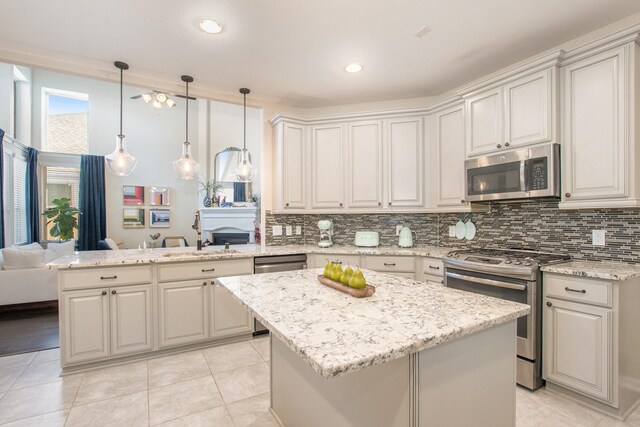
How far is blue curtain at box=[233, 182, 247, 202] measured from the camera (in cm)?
632

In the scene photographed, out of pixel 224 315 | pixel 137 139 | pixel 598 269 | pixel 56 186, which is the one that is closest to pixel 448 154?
pixel 598 269

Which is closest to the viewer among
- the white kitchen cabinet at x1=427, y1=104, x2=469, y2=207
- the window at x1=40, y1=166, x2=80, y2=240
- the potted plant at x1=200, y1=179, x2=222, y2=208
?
the white kitchen cabinet at x1=427, y1=104, x2=469, y2=207

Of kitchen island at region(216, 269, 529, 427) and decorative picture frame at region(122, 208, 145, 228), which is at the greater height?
decorative picture frame at region(122, 208, 145, 228)

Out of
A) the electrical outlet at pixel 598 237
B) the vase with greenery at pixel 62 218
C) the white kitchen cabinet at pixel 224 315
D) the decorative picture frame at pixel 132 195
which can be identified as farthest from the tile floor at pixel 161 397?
the decorative picture frame at pixel 132 195

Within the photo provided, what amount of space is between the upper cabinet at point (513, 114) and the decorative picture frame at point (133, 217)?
6.83 metres

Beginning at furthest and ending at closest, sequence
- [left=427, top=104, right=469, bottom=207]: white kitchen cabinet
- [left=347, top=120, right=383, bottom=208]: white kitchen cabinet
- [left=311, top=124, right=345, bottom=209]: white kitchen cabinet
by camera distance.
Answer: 1. [left=311, top=124, right=345, bottom=209]: white kitchen cabinet
2. [left=347, top=120, right=383, bottom=208]: white kitchen cabinet
3. [left=427, top=104, right=469, bottom=207]: white kitchen cabinet

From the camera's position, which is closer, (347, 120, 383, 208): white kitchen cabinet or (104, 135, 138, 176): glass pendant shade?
(104, 135, 138, 176): glass pendant shade

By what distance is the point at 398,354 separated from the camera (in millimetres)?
934

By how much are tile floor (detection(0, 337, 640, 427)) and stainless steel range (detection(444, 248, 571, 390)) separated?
19cm

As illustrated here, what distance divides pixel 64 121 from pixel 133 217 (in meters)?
2.42

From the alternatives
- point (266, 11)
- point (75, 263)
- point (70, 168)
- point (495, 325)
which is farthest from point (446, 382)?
point (70, 168)

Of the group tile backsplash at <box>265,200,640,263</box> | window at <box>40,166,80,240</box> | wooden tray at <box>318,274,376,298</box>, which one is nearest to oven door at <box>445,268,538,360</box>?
tile backsplash at <box>265,200,640,263</box>

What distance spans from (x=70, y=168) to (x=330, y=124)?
6.13 meters

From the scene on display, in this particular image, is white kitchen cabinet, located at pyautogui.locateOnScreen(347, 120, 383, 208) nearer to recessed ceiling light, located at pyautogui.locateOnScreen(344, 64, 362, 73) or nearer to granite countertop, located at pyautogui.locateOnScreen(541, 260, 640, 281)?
recessed ceiling light, located at pyautogui.locateOnScreen(344, 64, 362, 73)
